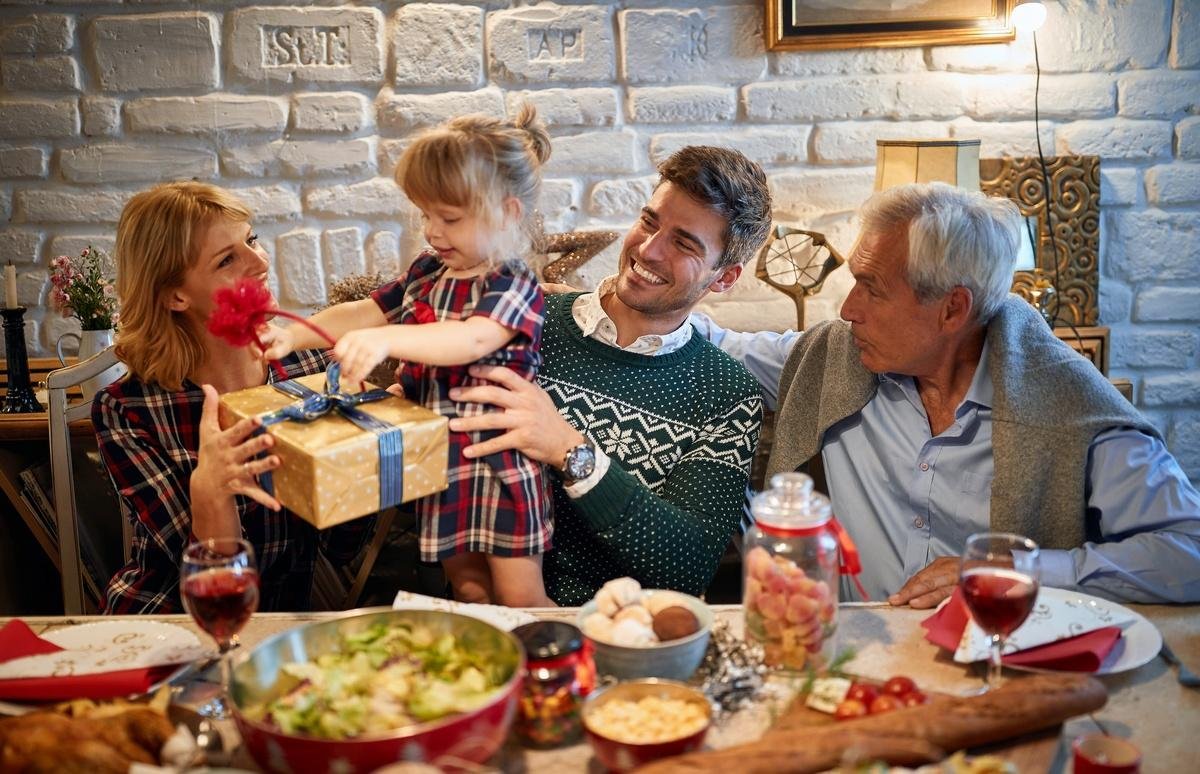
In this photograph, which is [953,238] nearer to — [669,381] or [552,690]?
[669,381]

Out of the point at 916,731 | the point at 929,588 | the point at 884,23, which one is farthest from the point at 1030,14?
the point at 916,731

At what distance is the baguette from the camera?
1109 millimetres

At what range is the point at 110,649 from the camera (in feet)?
4.84

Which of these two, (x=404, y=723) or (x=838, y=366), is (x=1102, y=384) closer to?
(x=838, y=366)

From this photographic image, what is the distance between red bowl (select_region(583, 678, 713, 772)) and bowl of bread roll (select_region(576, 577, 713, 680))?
7 centimetres

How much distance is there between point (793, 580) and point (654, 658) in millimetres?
224

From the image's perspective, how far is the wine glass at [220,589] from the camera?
1290 mm

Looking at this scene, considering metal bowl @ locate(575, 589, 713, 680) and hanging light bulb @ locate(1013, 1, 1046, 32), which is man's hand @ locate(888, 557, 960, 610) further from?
hanging light bulb @ locate(1013, 1, 1046, 32)

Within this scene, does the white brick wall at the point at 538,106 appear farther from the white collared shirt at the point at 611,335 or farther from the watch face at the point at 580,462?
the watch face at the point at 580,462

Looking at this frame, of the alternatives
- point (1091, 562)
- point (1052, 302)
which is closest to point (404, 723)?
point (1091, 562)

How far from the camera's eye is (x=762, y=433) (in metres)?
2.71

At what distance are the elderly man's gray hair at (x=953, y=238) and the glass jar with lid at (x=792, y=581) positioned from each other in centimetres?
80

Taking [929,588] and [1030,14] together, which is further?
[1030,14]

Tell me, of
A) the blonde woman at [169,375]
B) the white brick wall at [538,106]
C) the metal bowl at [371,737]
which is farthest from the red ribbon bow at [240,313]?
the white brick wall at [538,106]
